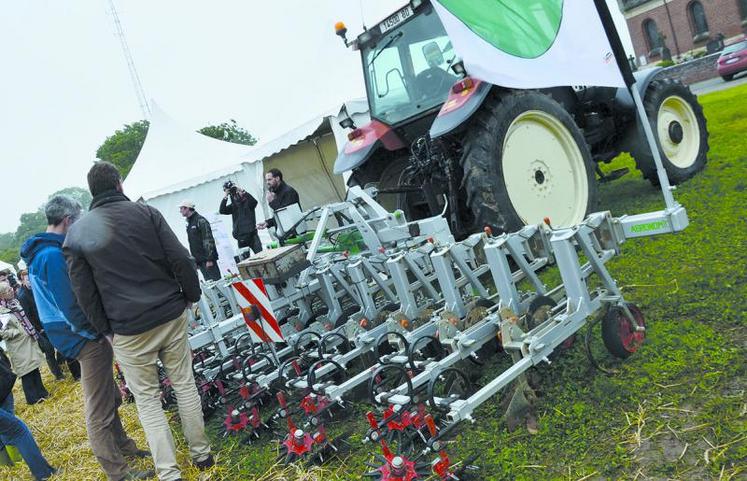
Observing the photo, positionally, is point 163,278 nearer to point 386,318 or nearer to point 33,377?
point 386,318

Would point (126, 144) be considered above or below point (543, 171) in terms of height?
above

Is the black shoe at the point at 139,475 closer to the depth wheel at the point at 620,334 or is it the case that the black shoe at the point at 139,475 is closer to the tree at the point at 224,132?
the depth wheel at the point at 620,334

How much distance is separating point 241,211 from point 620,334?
6251mm

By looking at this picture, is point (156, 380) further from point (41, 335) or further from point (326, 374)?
point (41, 335)

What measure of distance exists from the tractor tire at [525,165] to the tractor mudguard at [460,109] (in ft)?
0.60

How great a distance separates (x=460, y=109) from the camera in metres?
5.04

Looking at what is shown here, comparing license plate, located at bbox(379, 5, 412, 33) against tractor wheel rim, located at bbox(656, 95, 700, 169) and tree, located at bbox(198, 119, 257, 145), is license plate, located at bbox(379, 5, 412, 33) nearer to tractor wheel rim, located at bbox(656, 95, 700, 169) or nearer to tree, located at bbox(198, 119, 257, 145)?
tractor wheel rim, located at bbox(656, 95, 700, 169)

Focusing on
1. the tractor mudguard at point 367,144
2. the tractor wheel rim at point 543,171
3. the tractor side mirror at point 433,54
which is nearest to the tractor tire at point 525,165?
the tractor wheel rim at point 543,171

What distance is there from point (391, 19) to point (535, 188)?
7.77 ft

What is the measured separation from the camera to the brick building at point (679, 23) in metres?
38.7

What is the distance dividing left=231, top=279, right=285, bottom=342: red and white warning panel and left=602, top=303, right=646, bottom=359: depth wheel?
2.14 m

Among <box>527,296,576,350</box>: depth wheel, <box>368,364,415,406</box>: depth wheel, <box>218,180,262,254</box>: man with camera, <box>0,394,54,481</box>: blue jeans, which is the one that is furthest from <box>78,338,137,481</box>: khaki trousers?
<box>218,180,262,254</box>: man with camera

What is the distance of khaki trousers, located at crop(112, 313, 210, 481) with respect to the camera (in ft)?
11.6

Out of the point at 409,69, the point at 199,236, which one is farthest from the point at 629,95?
the point at 199,236
